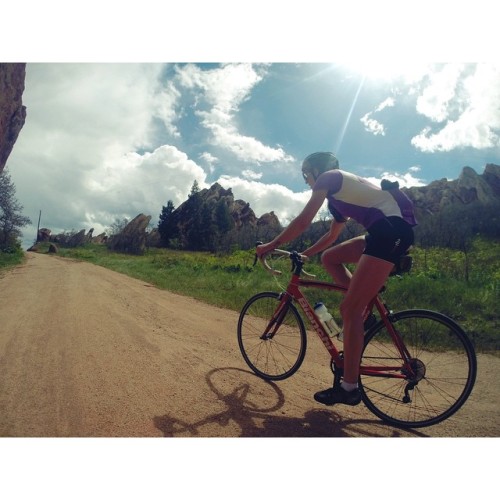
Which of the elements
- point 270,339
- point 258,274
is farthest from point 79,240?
point 270,339

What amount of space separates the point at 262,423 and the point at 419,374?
153 centimetres

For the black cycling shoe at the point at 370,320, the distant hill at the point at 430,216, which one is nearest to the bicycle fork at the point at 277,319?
the black cycling shoe at the point at 370,320

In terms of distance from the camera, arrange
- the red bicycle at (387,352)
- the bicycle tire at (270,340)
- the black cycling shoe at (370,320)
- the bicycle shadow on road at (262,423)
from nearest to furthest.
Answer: the bicycle shadow on road at (262,423), the red bicycle at (387,352), the black cycling shoe at (370,320), the bicycle tire at (270,340)

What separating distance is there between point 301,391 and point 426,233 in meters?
12.8

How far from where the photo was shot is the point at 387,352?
3.40m

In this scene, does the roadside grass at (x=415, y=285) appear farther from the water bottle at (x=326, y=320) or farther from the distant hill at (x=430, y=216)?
the distant hill at (x=430, y=216)

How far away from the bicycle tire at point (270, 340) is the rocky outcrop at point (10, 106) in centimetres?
485

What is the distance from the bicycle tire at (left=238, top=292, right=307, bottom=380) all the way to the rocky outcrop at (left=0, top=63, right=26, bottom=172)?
4.85m

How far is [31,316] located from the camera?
213 inches

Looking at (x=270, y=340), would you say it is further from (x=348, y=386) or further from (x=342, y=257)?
(x=342, y=257)

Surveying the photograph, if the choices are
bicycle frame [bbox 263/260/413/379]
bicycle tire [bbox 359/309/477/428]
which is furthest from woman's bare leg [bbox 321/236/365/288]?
bicycle tire [bbox 359/309/477/428]

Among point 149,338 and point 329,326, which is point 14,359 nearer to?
point 149,338

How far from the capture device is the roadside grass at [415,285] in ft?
20.2

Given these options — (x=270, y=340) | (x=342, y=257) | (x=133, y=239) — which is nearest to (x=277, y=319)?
(x=270, y=340)
